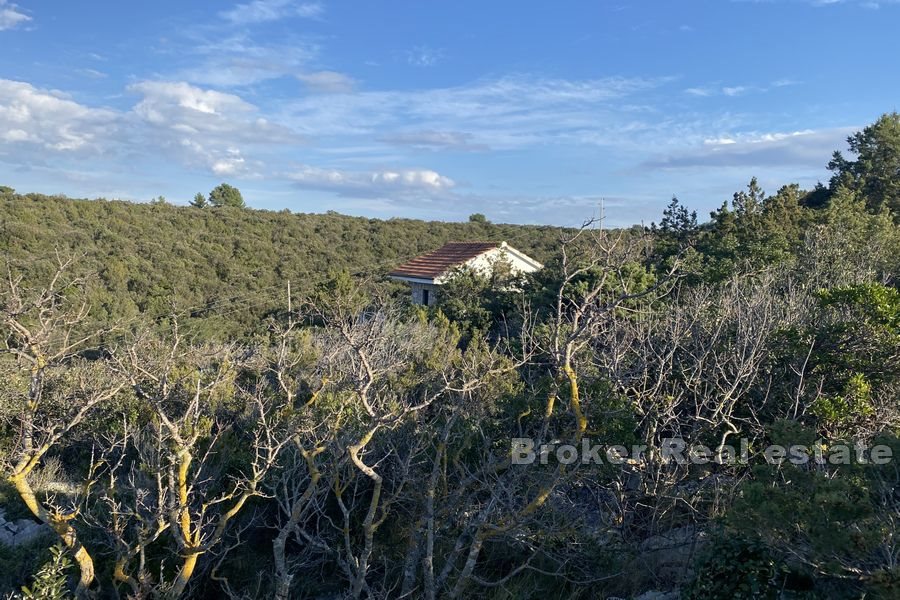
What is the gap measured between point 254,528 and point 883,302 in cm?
A: 769

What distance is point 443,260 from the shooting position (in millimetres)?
22984

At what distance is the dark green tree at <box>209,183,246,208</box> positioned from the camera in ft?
161

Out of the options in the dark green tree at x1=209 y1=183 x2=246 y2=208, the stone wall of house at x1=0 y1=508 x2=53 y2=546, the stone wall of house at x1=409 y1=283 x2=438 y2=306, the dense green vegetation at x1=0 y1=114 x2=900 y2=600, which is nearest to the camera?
the dense green vegetation at x1=0 y1=114 x2=900 y2=600

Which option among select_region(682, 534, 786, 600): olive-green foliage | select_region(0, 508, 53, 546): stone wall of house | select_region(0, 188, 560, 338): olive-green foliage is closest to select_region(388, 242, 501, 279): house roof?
select_region(0, 188, 560, 338): olive-green foliage

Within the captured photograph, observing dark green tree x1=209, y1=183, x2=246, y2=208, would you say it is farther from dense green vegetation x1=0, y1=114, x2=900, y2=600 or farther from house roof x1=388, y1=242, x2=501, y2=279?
dense green vegetation x1=0, y1=114, x2=900, y2=600

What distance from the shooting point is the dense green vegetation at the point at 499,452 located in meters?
4.57

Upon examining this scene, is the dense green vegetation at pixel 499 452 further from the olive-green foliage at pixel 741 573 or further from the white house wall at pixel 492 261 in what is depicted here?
the white house wall at pixel 492 261

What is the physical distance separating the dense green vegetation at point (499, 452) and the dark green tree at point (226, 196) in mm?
40146

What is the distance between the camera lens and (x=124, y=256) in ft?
95.9

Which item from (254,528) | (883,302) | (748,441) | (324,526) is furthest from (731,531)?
(254,528)

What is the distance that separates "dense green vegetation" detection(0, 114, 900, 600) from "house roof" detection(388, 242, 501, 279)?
26.4ft

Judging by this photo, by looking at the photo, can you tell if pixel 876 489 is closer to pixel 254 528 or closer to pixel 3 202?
pixel 254 528

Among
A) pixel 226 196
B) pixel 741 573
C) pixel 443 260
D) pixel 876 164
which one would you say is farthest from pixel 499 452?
pixel 226 196

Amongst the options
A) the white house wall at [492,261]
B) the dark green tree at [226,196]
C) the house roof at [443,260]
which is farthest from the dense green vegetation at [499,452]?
the dark green tree at [226,196]
